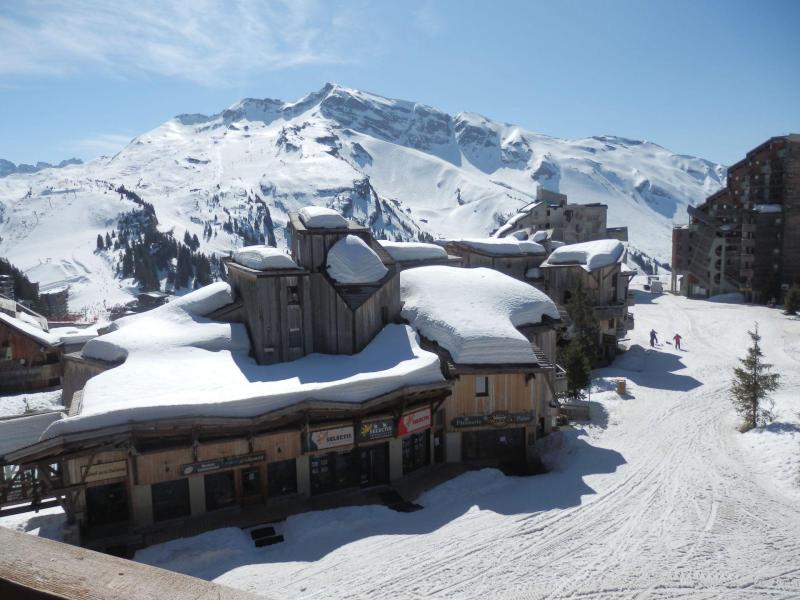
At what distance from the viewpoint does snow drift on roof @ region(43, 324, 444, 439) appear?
57.4ft

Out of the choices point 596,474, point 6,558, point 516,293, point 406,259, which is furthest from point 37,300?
point 6,558

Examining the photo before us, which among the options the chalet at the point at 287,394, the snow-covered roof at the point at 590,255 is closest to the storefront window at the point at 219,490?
the chalet at the point at 287,394

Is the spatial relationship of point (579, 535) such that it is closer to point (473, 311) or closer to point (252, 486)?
point (252, 486)

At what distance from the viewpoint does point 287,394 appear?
19.1 meters

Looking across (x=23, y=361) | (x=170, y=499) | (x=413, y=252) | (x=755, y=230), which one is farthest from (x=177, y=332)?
(x=755, y=230)

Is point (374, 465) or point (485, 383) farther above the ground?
point (485, 383)

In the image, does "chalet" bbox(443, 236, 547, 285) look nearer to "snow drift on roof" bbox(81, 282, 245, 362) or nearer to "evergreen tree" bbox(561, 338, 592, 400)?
"evergreen tree" bbox(561, 338, 592, 400)

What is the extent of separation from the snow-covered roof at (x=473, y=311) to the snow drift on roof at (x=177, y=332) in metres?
9.06

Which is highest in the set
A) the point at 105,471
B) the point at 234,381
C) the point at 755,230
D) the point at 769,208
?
the point at 769,208

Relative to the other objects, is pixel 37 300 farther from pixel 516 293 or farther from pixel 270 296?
pixel 516 293

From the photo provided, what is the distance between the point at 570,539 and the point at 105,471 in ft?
48.7

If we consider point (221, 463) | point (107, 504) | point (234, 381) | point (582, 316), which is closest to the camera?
point (107, 504)

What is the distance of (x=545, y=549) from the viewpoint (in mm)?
15898

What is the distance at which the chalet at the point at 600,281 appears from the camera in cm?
4453
